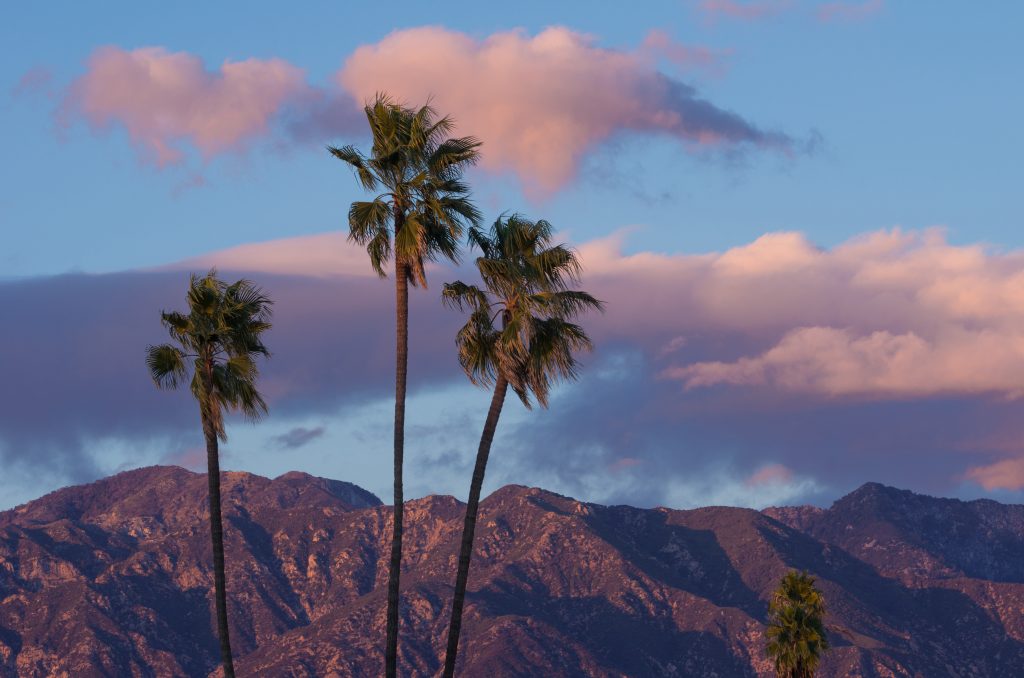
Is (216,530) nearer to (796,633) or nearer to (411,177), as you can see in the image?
(411,177)

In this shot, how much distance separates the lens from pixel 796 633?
4781 inches

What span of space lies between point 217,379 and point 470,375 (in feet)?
35.6

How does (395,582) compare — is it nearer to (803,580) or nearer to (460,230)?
(460,230)

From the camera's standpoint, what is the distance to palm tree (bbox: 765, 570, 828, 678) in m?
121

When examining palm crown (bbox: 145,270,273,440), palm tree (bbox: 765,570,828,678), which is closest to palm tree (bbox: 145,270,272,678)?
palm crown (bbox: 145,270,273,440)

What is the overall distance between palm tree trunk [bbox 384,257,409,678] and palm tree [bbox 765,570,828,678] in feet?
222

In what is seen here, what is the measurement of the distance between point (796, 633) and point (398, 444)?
229 ft

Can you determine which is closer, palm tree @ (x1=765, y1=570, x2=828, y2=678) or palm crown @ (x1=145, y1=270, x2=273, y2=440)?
palm crown @ (x1=145, y1=270, x2=273, y2=440)

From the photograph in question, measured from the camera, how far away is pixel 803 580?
414ft

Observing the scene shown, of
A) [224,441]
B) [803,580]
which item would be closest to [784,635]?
[803,580]

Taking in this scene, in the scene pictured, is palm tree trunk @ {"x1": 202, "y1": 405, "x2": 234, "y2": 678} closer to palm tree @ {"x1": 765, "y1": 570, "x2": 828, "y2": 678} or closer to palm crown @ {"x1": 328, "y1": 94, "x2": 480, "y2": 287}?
palm crown @ {"x1": 328, "y1": 94, "x2": 480, "y2": 287}

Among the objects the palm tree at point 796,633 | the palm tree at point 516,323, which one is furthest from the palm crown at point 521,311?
the palm tree at point 796,633

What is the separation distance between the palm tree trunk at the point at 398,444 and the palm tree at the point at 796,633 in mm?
67562

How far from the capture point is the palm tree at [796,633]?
121m
